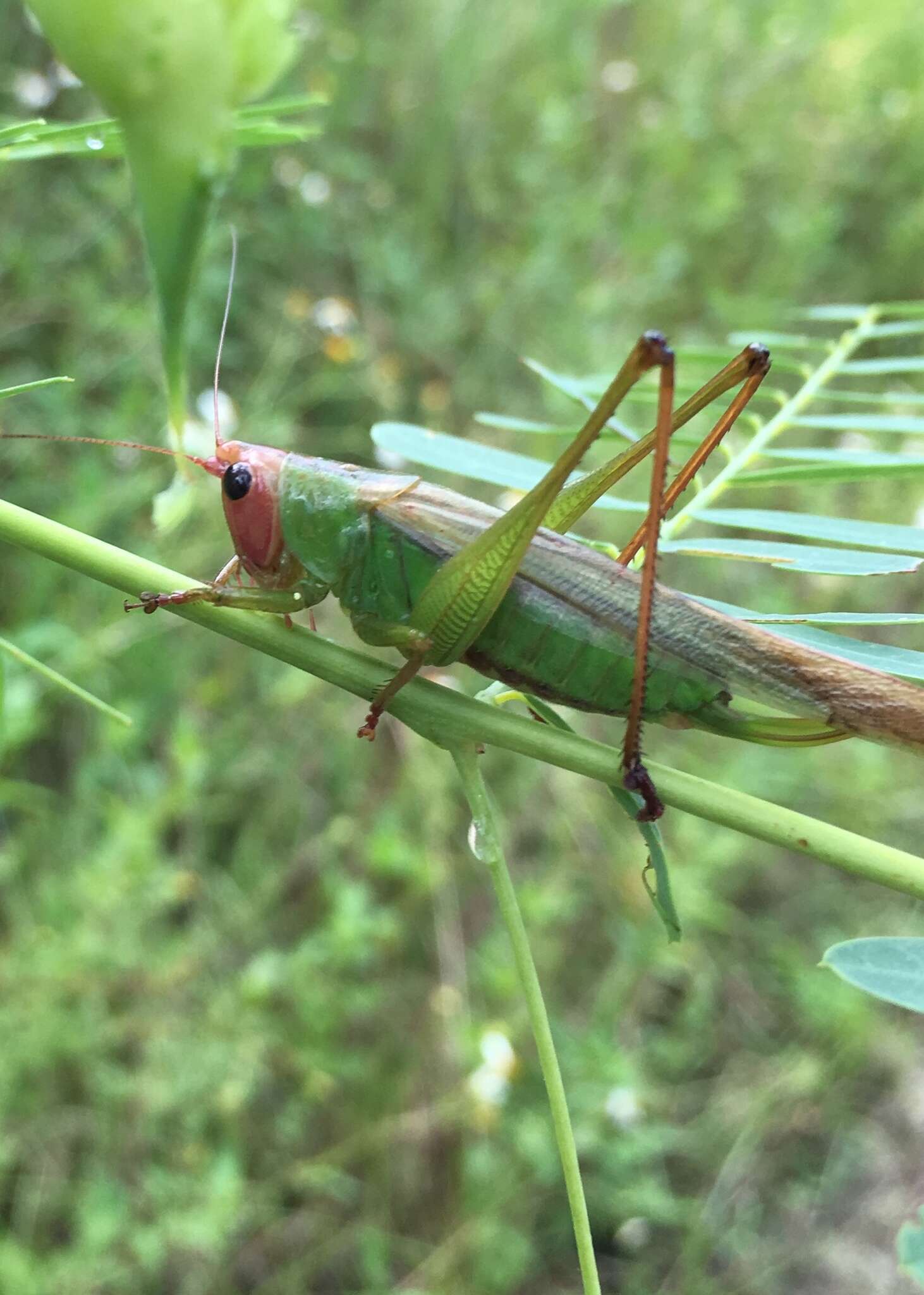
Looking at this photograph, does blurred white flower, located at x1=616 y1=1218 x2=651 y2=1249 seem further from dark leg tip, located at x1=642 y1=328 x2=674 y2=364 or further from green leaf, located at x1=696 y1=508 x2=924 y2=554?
dark leg tip, located at x1=642 y1=328 x2=674 y2=364

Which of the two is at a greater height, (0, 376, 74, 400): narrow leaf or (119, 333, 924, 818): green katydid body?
(0, 376, 74, 400): narrow leaf

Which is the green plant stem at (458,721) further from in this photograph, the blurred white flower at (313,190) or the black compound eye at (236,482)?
the blurred white flower at (313,190)

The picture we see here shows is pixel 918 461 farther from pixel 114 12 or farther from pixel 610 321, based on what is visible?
pixel 610 321

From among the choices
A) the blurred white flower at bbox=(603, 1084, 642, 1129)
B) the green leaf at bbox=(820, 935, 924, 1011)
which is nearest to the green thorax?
the green leaf at bbox=(820, 935, 924, 1011)

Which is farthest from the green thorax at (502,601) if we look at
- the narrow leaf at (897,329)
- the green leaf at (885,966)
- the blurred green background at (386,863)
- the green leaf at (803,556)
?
the blurred green background at (386,863)

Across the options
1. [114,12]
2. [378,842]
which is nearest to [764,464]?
[378,842]

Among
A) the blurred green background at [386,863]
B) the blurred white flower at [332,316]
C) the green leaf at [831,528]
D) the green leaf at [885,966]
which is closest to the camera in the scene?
the green leaf at [885,966]

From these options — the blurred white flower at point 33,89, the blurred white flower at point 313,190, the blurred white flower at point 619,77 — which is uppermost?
the blurred white flower at point 619,77
